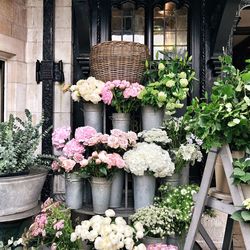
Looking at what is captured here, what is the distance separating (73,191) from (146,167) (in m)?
0.56

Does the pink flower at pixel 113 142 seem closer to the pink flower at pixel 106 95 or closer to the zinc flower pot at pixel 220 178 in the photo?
the pink flower at pixel 106 95

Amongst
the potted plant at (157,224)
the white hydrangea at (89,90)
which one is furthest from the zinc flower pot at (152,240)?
the white hydrangea at (89,90)

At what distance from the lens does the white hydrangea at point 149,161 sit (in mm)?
1942

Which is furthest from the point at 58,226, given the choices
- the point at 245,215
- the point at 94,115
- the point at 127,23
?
the point at 127,23

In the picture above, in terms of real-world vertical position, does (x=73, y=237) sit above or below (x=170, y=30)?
below

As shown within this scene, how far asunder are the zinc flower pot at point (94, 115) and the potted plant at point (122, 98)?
0.11 metres

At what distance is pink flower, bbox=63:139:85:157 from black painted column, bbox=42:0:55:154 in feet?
1.84

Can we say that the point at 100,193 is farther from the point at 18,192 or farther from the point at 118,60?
the point at 118,60

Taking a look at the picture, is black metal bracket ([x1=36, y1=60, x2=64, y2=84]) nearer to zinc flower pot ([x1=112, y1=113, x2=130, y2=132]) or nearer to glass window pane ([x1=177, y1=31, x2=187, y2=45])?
zinc flower pot ([x1=112, y1=113, x2=130, y2=132])

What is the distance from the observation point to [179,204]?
1.97 metres

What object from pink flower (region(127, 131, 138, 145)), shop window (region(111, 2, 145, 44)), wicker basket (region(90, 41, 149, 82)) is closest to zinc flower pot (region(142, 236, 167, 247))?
pink flower (region(127, 131, 138, 145))

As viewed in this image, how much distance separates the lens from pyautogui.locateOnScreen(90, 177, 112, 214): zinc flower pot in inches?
79.5

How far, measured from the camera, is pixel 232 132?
4.72 feet

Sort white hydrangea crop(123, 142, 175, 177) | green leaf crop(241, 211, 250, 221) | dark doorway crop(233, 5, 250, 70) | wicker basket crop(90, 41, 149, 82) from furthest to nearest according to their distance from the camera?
dark doorway crop(233, 5, 250, 70), wicker basket crop(90, 41, 149, 82), white hydrangea crop(123, 142, 175, 177), green leaf crop(241, 211, 250, 221)
